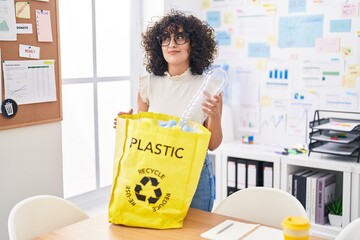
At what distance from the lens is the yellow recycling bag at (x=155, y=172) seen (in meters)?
1.52

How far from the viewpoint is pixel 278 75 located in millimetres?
3426

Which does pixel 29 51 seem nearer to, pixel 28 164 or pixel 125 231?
pixel 28 164

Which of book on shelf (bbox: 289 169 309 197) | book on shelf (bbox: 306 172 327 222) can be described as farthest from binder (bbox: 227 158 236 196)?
book on shelf (bbox: 306 172 327 222)

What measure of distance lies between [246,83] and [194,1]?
76 cm

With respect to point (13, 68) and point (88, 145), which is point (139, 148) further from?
point (88, 145)

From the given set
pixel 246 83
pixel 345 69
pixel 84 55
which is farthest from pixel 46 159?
pixel 345 69

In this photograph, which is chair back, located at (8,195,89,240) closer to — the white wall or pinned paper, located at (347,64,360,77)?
the white wall

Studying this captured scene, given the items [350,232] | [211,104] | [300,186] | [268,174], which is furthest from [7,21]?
[300,186]

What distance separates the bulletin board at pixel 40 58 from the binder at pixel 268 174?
1.41 m

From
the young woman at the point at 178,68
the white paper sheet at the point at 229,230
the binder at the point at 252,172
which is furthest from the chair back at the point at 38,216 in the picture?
the binder at the point at 252,172

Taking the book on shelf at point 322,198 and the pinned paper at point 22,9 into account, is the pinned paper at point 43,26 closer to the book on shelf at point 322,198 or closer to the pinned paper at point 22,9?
the pinned paper at point 22,9

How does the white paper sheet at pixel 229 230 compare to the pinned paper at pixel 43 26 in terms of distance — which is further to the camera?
the pinned paper at pixel 43 26

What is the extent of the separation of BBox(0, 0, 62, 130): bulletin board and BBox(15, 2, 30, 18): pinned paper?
0.7 inches

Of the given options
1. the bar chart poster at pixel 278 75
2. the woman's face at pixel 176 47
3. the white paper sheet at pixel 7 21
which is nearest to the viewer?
the woman's face at pixel 176 47
